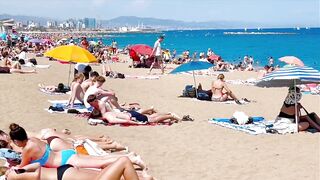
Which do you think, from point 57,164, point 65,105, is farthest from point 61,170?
point 65,105

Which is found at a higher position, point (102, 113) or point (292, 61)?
point (292, 61)

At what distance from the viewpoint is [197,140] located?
7914 millimetres

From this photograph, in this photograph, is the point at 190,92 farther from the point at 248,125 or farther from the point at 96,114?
the point at 96,114

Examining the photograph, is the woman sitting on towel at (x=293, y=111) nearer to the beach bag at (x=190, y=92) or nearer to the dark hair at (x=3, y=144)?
the beach bag at (x=190, y=92)

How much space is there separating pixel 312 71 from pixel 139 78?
421 inches

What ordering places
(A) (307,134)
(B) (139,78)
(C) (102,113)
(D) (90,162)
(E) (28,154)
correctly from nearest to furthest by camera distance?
(E) (28,154) → (D) (90,162) → (A) (307,134) → (C) (102,113) → (B) (139,78)

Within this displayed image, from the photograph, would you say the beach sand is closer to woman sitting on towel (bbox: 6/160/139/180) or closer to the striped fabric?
the striped fabric

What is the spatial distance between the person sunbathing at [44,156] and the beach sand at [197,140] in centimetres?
102

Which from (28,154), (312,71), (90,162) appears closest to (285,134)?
(312,71)

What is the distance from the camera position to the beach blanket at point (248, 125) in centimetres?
853

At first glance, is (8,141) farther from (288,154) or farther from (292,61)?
(292,61)

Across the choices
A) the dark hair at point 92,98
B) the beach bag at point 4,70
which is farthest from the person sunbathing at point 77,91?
the beach bag at point 4,70

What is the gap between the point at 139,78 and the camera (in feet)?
61.2

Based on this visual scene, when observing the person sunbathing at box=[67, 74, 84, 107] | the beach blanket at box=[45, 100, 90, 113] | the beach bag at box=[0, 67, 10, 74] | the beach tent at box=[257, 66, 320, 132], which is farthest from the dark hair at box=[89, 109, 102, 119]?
the beach bag at box=[0, 67, 10, 74]
